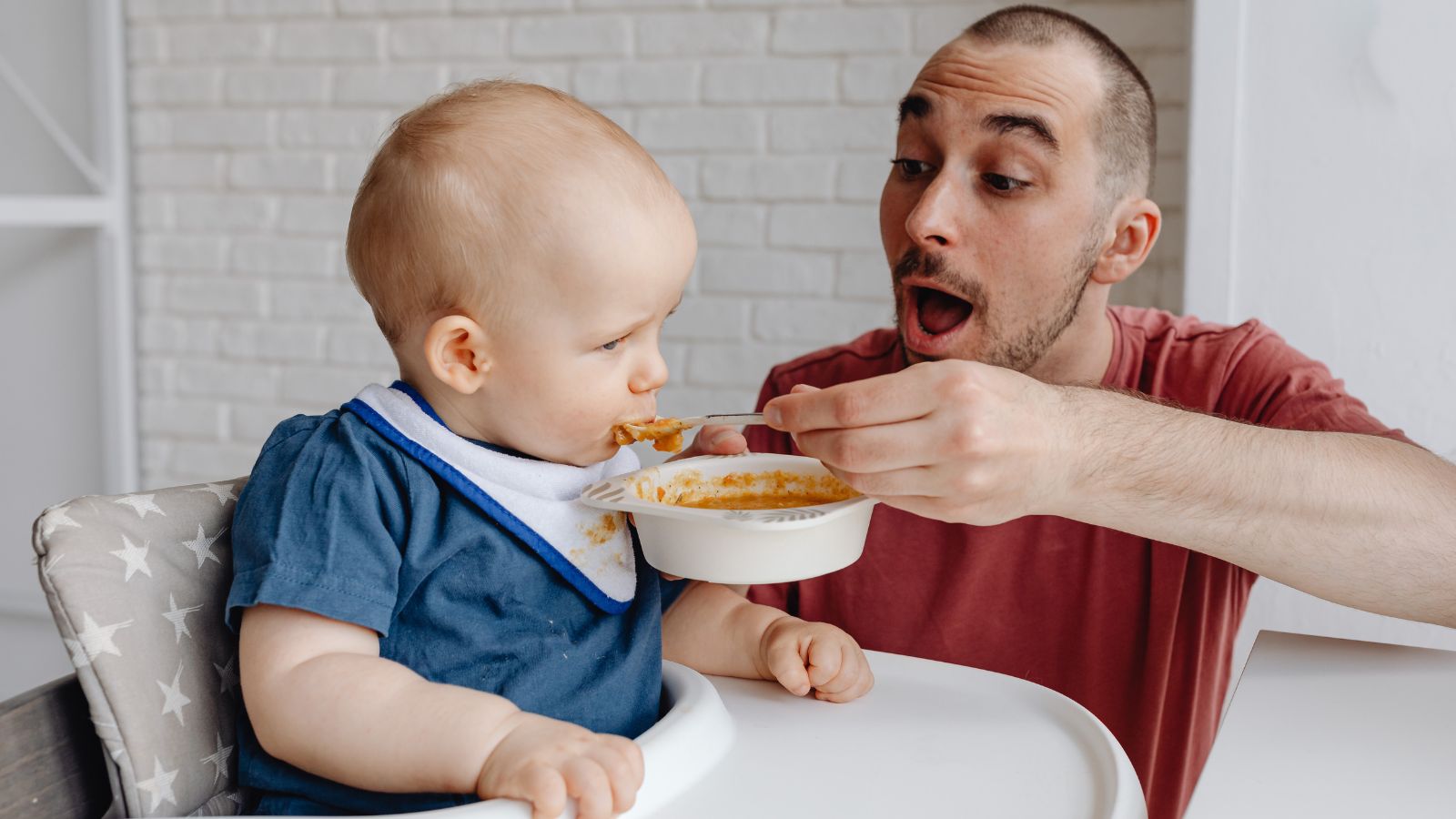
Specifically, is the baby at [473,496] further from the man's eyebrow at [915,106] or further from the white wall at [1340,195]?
the white wall at [1340,195]

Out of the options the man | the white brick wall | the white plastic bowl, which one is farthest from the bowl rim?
the white brick wall

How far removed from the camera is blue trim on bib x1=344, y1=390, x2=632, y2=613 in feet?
3.26

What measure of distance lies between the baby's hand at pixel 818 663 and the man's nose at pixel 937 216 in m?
0.59

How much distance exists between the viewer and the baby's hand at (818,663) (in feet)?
3.49

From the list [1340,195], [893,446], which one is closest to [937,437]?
[893,446]

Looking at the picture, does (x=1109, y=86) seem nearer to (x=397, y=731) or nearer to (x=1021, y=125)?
(x=1021, y=125)

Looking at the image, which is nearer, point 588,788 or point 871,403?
point 588,788

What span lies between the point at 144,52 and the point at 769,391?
7.50 ft

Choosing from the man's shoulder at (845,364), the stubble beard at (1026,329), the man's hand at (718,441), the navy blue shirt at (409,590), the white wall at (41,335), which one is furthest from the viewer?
the white wall at (41,335)

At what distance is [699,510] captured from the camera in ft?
3.11

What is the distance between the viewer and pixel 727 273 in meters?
2.70

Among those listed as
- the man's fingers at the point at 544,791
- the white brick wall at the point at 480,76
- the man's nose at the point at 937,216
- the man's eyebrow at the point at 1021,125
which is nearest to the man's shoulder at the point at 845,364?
A: the man's nose at the point at 937,216

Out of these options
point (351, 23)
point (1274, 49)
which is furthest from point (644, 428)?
point (351, 23)

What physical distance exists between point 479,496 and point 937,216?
746 mm
